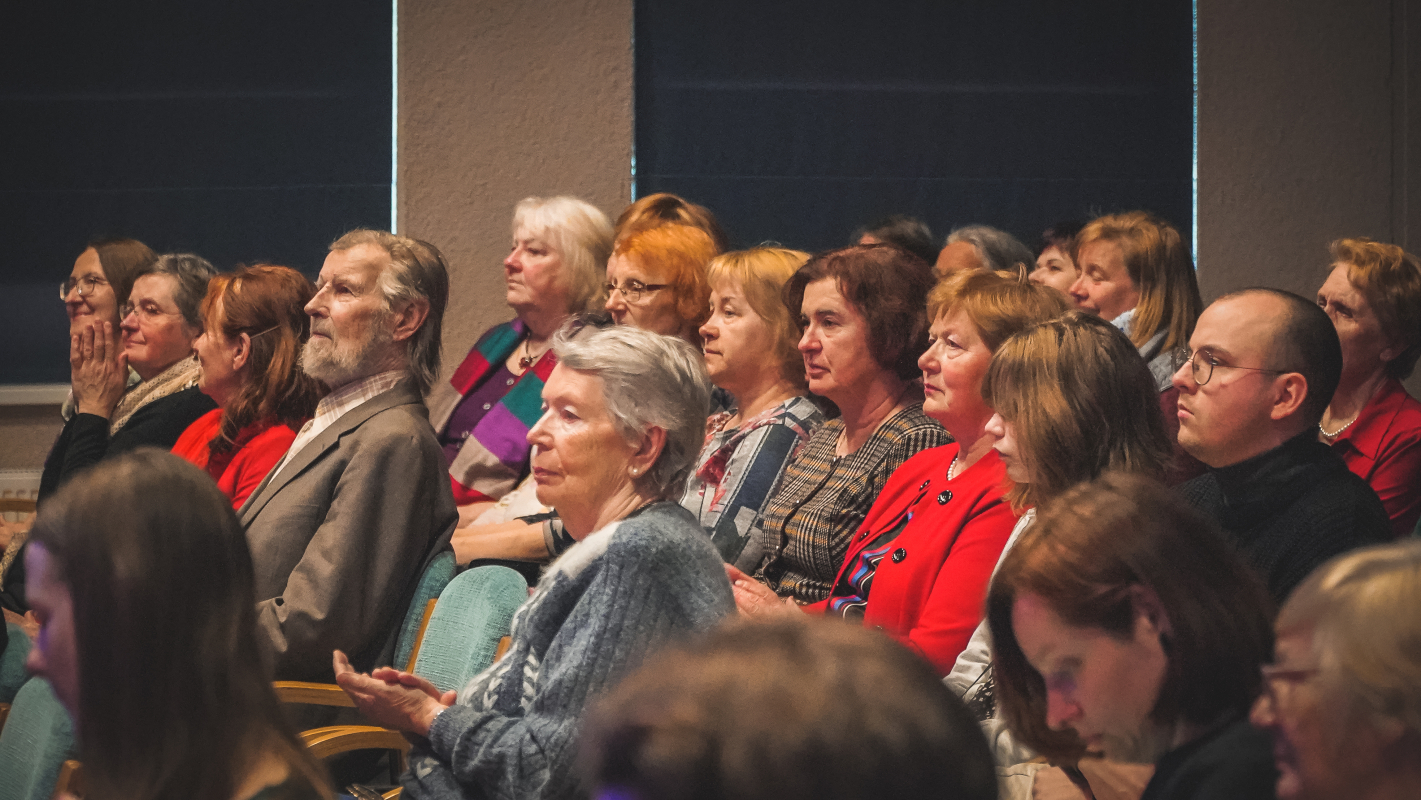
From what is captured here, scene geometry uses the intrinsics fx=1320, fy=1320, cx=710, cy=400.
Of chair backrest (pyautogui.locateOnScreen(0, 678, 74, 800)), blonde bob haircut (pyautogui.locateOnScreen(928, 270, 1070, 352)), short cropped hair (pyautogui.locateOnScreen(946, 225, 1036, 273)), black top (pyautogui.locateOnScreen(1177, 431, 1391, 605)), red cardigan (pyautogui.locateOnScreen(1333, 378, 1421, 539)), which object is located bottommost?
chair backrest (pyautogui.locateOnScreen(0, 678, 74, 800))

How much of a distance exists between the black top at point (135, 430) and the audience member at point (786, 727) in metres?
3.47

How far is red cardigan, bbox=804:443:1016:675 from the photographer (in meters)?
2.32

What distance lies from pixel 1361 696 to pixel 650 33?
4811 millimetres

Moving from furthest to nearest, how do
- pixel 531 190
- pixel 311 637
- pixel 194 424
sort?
pixel 531 190 < pixel 194 424 < pixel 311 637

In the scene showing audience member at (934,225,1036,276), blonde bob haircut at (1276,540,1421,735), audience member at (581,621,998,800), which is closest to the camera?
audience member at (581,621,998,800)

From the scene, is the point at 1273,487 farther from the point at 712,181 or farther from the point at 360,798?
the point at 712,181

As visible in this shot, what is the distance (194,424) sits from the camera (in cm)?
373

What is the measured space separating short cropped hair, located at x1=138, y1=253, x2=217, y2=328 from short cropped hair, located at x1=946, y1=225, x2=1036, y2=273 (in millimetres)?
2632

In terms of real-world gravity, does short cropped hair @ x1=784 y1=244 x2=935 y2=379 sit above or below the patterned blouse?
above

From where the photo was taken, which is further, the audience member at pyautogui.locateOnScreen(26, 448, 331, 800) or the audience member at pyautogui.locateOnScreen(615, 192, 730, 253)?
the audience member at pyautogui.locateOnScreen(615, 192, 730, 253)

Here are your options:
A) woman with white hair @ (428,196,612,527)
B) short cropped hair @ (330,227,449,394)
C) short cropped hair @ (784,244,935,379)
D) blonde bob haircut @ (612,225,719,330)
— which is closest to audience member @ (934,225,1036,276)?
blonde bob haircut @ (612,225,719,330)

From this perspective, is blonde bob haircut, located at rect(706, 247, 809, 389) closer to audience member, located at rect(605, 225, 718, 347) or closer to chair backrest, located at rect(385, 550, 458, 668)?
audience member, located at rect(605, 225, 718, 347)

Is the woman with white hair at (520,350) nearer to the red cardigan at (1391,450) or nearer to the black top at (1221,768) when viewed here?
the red cardigan at (1391,450)

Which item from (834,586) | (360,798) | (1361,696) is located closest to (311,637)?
(360,798)
